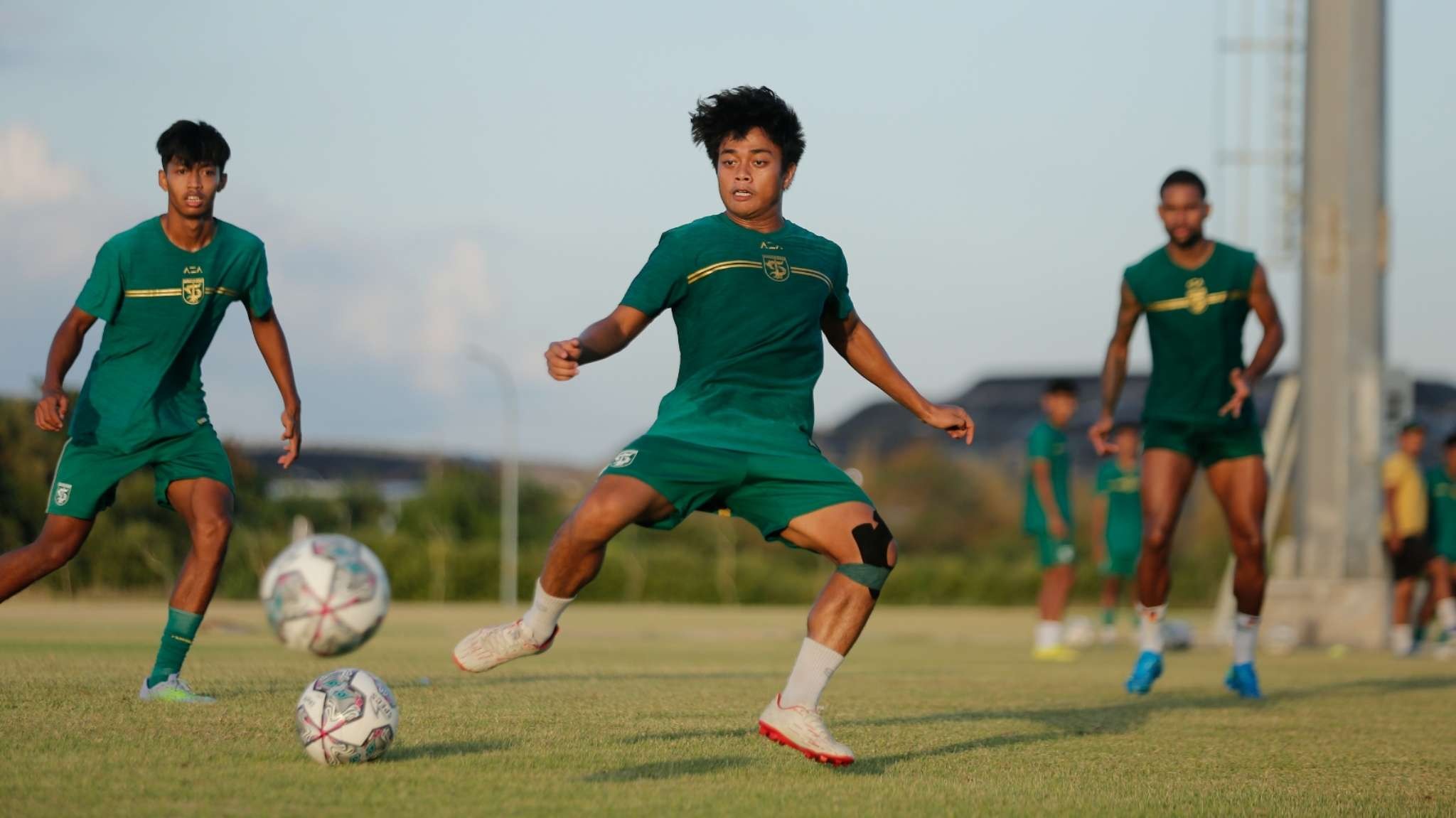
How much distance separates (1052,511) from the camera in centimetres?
1642

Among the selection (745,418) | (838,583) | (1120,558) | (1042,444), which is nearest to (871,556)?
(838,583)

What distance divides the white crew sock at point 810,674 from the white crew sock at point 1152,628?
4.92 metres

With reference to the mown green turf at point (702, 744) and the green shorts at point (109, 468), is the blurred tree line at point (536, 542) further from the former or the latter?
the green shorts at point (109, 468)

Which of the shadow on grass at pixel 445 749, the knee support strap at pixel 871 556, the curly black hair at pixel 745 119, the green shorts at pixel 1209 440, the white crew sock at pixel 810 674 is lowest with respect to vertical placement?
the shadow on grass at pixel 445 749

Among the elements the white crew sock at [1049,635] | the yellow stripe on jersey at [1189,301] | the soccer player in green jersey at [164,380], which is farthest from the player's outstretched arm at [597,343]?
the white crew sock at [1049,635]

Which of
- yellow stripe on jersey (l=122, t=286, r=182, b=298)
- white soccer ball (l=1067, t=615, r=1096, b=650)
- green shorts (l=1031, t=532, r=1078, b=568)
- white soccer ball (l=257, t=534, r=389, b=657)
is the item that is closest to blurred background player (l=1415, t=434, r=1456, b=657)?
white soccer ball (l=1067, t=615, r=1096, b=650)

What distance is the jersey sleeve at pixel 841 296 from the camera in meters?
6.29

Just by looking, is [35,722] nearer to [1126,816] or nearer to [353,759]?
[353,759]

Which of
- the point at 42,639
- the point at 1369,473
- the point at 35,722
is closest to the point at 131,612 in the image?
the point at 42,639

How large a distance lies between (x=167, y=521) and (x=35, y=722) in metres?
30.8

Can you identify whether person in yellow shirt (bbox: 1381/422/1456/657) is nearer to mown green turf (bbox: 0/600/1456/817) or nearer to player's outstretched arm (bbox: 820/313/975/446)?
mown green turf (bbox: 0/600/1456/817)

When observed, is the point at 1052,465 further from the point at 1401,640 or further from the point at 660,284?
the point at 660,284

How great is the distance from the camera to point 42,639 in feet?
49.7

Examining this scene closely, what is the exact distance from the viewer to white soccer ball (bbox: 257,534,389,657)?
34.9ft
